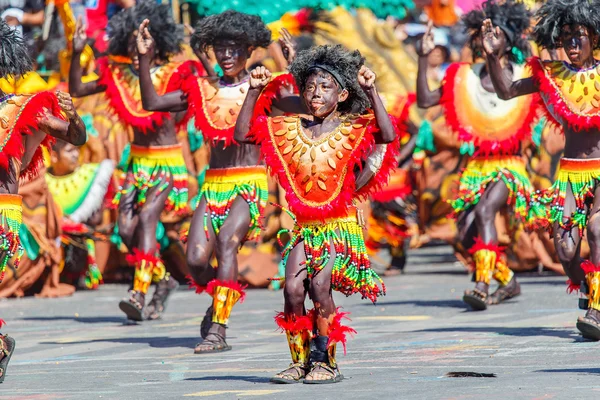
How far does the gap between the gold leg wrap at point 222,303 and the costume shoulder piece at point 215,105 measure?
39.5 inches

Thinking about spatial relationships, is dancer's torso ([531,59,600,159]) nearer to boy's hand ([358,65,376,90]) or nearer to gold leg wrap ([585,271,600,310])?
gold leg wrap ([585,271,600,310])

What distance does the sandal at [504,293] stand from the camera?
11258mm

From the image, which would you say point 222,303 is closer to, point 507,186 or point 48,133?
point 48,133

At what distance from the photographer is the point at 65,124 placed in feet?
25.2

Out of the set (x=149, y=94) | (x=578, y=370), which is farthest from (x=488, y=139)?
(x=578, y=370)

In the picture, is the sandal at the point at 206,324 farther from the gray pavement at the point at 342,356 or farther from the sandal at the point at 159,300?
the sandal at the point at 159,300

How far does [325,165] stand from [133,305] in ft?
12.3

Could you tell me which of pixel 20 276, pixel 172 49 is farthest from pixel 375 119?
pixel 20 276

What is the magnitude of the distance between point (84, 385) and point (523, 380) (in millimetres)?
2199

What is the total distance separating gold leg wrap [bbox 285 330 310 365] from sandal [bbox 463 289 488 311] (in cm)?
372

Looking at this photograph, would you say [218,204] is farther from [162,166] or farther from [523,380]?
[523,380]

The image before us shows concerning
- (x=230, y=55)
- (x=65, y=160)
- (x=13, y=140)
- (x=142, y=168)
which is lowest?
(x=65, y=160)

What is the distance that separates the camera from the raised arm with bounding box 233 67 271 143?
749 cm

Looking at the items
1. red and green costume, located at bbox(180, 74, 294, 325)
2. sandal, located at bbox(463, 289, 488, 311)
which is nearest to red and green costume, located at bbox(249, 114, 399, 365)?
red and green costume, located at bbox(180, 74, 294, 325)
